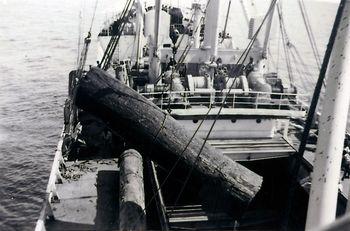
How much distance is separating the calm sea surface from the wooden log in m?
7.92

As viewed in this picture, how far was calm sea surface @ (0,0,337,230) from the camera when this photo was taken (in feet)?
63.2

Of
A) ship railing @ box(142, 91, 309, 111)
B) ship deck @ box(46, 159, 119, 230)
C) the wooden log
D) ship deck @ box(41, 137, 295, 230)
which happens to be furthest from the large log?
ship railing @ box(142, 91, 309, 111)

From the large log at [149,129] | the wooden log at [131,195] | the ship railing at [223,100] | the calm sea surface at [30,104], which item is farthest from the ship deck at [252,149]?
the calm sea surface at [30,104]

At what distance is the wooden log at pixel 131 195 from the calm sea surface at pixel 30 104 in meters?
7.92

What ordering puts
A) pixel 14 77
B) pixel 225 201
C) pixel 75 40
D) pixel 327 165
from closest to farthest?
1. pixel 327 165
2. pixel 225 201
3. pixel 14 77
4. pixel 75 40

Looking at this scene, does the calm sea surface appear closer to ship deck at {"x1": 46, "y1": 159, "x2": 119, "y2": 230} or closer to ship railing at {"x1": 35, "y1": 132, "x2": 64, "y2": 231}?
ship deck at {"x1": 46, "y1": 159, "x2": 119, "y2": 230}

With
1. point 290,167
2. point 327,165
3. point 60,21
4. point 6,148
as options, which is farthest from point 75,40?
point 327,165

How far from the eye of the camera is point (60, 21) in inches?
3460

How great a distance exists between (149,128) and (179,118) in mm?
3161

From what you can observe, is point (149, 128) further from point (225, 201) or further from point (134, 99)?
point (225, 201)

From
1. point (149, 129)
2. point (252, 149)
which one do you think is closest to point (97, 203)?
point (149, 129)

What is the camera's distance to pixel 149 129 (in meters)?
11.3

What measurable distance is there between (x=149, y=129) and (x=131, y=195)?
2.15 metres

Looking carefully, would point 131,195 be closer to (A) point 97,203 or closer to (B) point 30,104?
(A) point 97,203
